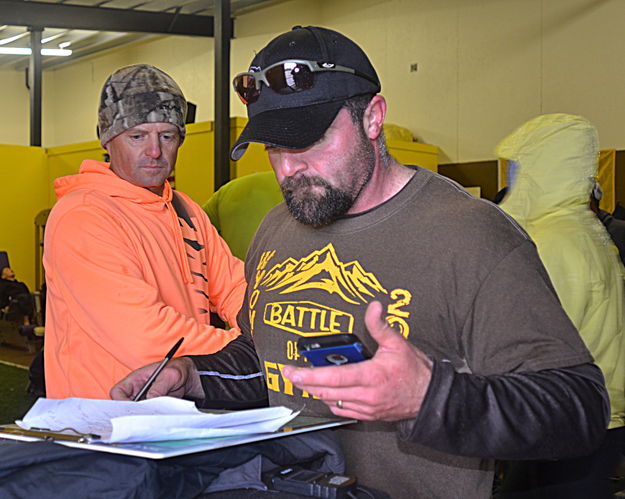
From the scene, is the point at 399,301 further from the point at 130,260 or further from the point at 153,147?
the point at 153,147

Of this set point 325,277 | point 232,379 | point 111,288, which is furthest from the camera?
point 111,288

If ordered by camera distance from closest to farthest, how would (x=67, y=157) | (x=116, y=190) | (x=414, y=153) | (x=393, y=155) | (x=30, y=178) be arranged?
(x=116, y=190) < (x=393, y=155) < (x=414, y=153) < (x=67, y=157) < (x=30, y=178)

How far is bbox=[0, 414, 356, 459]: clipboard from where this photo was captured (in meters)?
0.92

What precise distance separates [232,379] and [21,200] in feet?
33.0

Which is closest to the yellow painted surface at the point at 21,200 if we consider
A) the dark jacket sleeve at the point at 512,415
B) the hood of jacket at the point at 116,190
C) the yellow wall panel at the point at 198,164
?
the yellow wall panel at the point at 198,164

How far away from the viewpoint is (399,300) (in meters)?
1.27

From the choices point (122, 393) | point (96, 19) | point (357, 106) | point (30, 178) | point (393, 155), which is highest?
point (96, 19)

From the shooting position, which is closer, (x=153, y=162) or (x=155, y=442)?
(x=155, y=442)

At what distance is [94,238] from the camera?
2.01 m

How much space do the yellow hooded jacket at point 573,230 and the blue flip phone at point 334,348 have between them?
158 cm

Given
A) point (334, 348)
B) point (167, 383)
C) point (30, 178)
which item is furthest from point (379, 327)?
point (30, 178)

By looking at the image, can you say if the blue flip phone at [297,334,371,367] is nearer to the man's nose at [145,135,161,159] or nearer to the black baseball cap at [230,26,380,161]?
the black baseball cap at [230,26,380,161]

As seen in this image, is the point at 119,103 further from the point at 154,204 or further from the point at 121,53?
the point at 121,53

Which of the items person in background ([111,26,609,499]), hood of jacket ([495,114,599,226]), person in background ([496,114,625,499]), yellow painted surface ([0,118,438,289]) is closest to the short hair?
person in background ([111,26,609,499])
